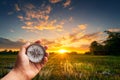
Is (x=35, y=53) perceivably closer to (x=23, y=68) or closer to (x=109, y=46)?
(x=23, y=68)

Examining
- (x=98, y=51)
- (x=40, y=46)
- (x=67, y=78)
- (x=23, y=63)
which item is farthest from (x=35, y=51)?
(x=98, y=51)

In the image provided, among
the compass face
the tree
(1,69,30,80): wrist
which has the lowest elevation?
(1,69,30,80): wrist

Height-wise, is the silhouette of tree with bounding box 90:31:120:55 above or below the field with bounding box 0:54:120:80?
above

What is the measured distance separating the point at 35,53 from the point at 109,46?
4432cm

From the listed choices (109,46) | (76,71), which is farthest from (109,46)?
(76,71)

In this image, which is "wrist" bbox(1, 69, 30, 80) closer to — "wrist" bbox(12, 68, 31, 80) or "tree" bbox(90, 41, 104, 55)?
"wrist" bbox(12, 68, 31, 80)

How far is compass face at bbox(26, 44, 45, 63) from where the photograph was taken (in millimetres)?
3317

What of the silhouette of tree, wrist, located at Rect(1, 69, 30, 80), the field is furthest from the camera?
the silhouette of tree

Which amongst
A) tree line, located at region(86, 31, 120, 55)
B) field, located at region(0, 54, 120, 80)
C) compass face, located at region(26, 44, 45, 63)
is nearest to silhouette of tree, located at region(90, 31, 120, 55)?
tree line, located at region(86, 31, 120, 55)

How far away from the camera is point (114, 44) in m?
47.6

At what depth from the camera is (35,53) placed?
11.5ft

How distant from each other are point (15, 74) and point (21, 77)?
0.24 ft

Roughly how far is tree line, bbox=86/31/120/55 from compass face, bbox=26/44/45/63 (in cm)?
4031

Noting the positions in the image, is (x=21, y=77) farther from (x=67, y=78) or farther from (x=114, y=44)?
(x=114, y=44)
